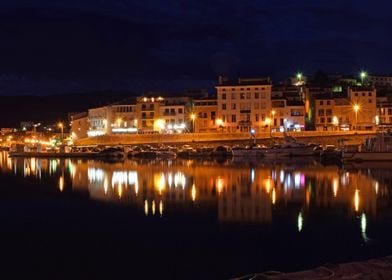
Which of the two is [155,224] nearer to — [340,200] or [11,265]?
[11,265]

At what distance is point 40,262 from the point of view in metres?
16.2

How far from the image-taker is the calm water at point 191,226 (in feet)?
51.6

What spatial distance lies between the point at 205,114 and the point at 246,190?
55170 millimetres

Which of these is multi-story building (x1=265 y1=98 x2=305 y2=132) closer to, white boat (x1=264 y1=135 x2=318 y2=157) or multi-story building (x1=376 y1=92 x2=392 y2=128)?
multi-story building (x1=376 y1=92 x2=392 y2=128)

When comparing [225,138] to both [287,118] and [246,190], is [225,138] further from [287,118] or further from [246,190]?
[246,190]

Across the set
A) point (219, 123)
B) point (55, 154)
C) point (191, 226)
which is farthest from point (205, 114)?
point (191, 226)

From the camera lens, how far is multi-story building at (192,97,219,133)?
8638cm

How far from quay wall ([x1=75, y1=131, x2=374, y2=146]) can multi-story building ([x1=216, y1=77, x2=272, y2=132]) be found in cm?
855

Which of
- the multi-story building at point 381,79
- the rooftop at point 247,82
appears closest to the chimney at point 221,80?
the rooftop at point 247,82

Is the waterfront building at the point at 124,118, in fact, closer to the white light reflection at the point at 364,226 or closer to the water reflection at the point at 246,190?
the water reflection at the point at 246,190

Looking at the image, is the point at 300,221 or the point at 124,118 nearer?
the point at 300,221

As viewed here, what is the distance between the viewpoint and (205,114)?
8688 cm

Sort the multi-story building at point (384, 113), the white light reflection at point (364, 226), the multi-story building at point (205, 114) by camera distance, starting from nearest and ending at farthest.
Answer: the white light reflection at point (364, 226)
the multi-story building at point (384, 113)
the multi-story building at point (205, 114)

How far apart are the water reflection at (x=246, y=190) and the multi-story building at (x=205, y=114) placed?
38843 mm
